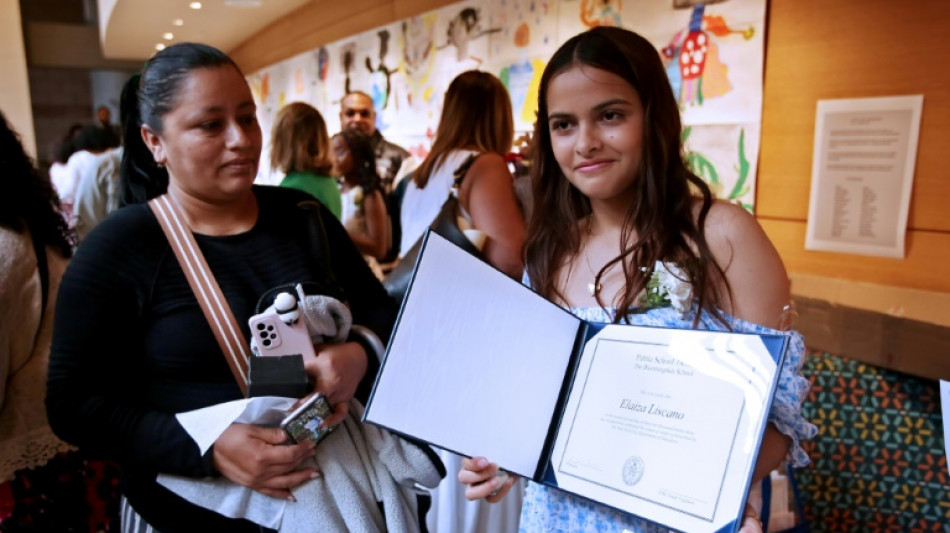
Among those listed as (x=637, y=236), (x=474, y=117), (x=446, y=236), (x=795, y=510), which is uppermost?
(x=474, y=117)

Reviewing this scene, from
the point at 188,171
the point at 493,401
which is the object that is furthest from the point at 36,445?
the point at 493,401

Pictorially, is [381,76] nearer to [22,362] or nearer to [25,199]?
[25,199]

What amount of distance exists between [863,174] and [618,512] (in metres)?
1.75

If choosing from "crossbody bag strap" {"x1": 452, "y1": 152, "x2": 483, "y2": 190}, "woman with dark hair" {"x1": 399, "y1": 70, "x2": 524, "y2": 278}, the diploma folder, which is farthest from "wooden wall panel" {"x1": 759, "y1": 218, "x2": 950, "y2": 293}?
the diploma folder

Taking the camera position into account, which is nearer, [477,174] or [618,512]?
[618,512]

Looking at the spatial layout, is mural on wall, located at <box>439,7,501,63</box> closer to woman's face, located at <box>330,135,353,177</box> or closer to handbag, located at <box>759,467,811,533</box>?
woman's face, located at <box>330,135,353,177</box>

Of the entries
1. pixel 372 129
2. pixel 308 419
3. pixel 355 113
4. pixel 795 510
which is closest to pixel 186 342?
pixel 308 419

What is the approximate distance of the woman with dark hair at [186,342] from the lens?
3.63ft

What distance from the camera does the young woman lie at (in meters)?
0.97

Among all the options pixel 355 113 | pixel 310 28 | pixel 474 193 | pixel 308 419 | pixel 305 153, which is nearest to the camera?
pixel 308 419

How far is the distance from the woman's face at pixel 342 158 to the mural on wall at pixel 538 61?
0.44 meters

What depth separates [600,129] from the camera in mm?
1042

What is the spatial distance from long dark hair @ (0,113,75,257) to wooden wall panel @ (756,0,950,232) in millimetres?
2331

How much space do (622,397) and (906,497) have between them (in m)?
1.86
